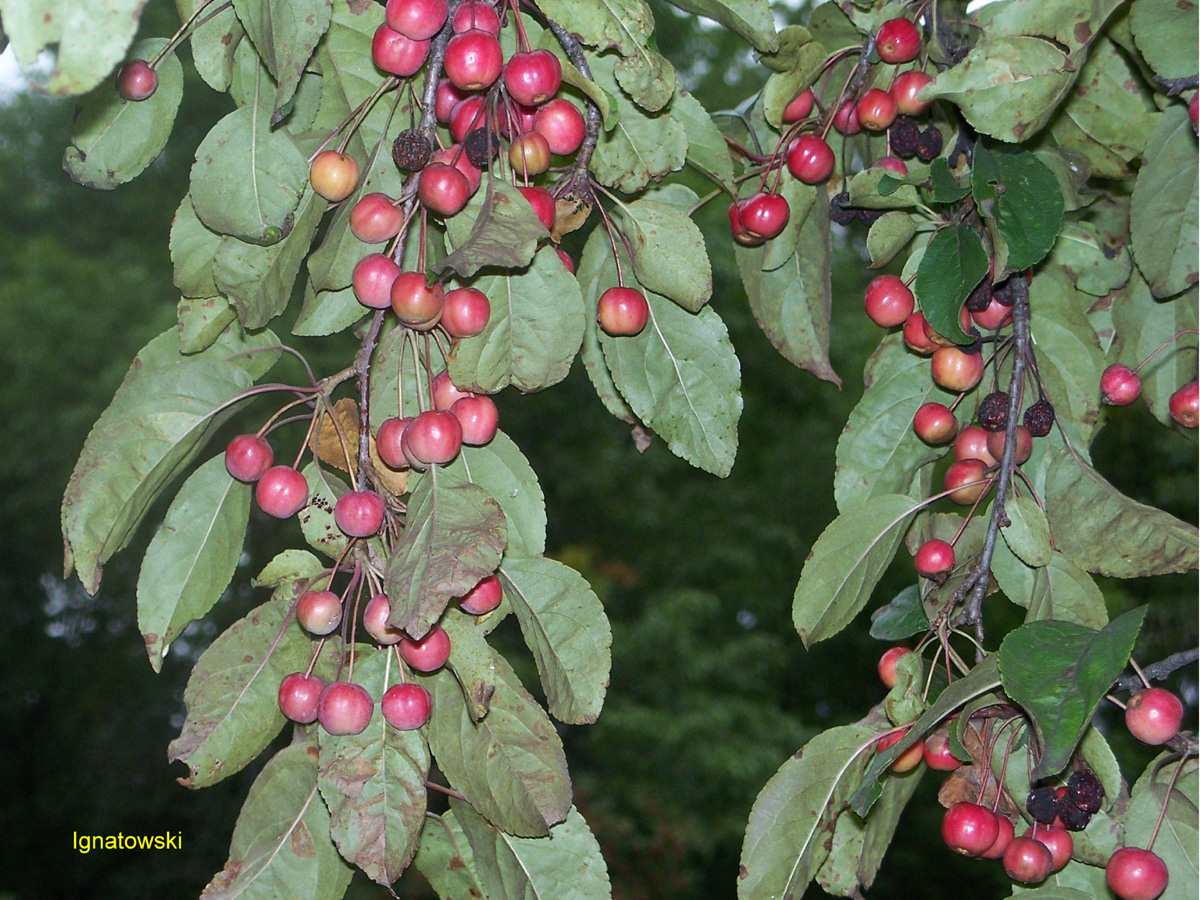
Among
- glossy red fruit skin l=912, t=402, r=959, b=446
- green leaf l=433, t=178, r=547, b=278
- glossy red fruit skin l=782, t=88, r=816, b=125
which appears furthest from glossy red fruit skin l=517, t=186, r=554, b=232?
glossy red fruit skin l=912, t=402, r=959, b=446

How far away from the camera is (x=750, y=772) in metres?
4.87

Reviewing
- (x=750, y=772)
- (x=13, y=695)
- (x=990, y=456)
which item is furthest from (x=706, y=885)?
(x=990, y=456)

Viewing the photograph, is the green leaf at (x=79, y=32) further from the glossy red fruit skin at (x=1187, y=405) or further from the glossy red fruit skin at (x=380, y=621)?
the glossy red fruit skin at (x=1187, y=405)

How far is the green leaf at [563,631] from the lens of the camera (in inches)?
37.2

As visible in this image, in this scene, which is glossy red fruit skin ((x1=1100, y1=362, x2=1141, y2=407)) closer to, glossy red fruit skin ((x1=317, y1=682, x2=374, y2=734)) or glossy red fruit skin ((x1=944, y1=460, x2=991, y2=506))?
glossy red fruit skin ((x1=944, y1=460, x2=991, y2=506))

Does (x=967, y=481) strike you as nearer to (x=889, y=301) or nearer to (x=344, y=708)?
(x=889, y=301)

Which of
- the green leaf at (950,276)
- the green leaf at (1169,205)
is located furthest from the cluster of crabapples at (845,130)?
the green leaf at (1169,205)

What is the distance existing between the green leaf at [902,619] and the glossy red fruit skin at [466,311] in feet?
1.70

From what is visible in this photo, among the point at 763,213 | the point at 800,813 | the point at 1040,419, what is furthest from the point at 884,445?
the point at 800,813

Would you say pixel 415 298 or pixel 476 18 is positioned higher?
pixel 476 18

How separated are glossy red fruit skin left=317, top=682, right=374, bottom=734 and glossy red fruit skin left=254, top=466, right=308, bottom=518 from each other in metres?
0.17

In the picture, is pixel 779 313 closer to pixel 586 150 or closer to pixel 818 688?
pixel 586 150

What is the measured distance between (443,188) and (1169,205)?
27.3 inches

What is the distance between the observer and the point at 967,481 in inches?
46.1
